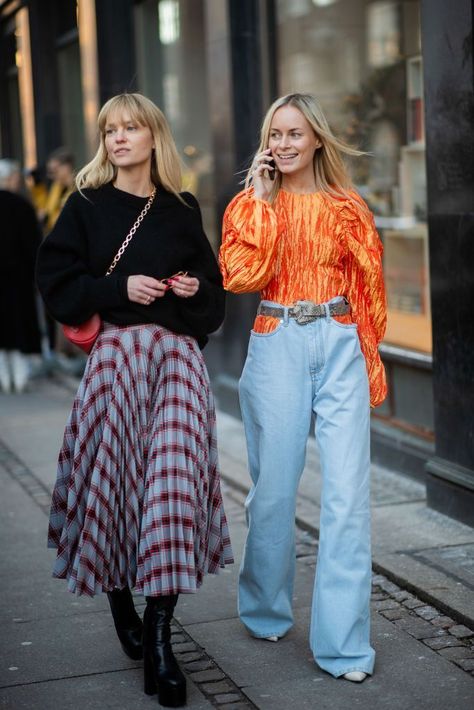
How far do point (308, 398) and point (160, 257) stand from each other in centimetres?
70

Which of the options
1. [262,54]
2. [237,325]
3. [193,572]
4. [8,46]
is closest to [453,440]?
[193,572]

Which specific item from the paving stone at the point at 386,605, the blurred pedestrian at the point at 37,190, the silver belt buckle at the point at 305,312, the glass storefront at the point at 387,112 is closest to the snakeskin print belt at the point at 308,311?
the silver belt buckle at the point at 305,312

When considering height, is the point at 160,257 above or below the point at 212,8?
below

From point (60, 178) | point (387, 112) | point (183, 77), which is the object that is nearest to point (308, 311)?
point (387, 112)

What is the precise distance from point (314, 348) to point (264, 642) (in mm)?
1140

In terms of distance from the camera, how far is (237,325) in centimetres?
873

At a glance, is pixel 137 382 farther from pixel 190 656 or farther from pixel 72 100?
pixel 72 100

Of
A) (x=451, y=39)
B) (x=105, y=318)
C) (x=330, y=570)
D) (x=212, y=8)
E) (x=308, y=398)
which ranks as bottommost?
(x=330, y=570)

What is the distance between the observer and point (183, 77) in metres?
10.4

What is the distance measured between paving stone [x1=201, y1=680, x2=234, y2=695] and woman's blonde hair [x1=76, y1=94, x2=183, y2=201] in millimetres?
1657

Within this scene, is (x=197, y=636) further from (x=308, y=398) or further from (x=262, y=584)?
(x=308, y=398)

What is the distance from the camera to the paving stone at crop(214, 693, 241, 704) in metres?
3.97

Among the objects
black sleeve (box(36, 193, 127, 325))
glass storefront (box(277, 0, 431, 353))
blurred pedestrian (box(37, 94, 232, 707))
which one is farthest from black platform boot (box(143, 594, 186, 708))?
glass storefront (box(277, 0, 431, 353))

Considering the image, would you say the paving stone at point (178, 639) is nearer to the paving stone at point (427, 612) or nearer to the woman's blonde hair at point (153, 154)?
the paving stone at point (427, 612)
